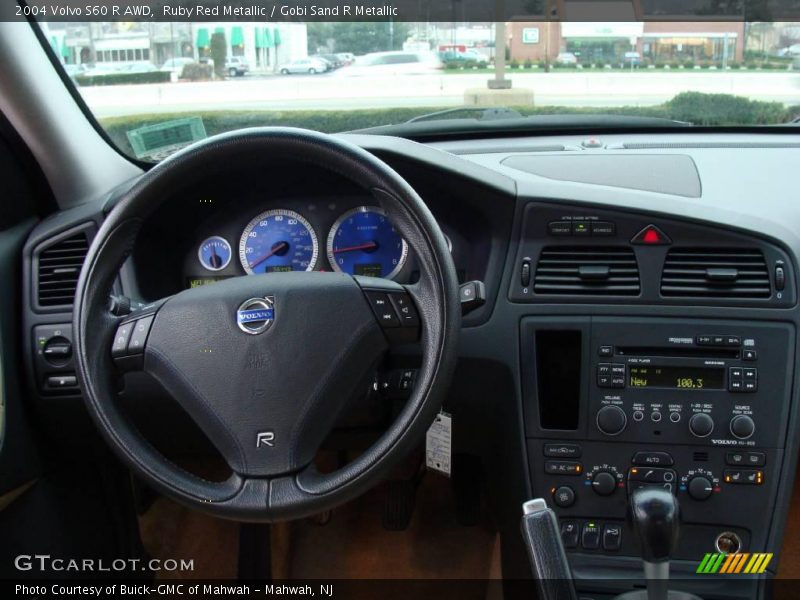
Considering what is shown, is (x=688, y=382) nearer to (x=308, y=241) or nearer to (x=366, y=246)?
(x=366, y=246)

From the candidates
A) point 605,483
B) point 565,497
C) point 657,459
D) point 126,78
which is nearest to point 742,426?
point 657,459

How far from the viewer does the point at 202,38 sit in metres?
2.31

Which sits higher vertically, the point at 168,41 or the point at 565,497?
the point at 168,41

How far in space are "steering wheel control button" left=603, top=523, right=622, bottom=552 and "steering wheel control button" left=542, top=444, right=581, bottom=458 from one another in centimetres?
18

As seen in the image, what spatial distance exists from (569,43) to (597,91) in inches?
7.0

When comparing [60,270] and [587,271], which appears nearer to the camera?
[587,271]

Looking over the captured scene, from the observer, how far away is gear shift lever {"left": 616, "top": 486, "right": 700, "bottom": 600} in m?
1.59

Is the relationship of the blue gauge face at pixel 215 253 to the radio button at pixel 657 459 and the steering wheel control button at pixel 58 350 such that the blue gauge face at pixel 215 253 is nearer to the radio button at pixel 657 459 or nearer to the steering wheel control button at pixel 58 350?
the steering wheel control button at pixel 58 350

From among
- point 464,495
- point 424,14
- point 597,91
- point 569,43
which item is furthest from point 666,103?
point 464,495

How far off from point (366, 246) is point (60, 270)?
745 mm

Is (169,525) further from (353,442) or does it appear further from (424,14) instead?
(424,14)

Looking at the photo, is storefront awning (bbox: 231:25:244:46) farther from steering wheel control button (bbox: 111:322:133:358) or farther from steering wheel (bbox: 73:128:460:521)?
steering wheel control button (bbox: 111:322:133:358)

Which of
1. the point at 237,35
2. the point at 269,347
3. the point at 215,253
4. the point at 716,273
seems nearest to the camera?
the point at 269,347

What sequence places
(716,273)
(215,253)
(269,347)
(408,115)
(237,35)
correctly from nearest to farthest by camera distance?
(269,347), (716,273), (215,253), (237,35), (408,115)
